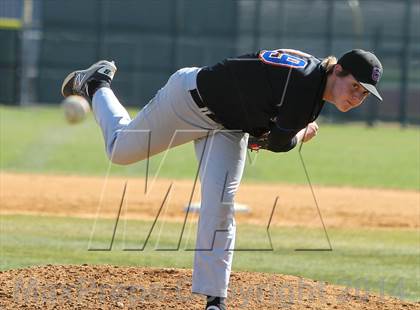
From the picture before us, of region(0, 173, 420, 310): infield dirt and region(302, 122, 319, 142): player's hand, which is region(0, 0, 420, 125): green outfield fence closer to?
region(0, 173, 420, 310): infield dirt

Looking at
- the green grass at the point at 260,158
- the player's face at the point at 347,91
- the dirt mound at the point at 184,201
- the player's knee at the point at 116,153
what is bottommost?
the green grass at the point at 260,158

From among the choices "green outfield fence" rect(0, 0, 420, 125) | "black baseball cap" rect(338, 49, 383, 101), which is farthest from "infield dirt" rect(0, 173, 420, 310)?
"green outfield fence" rect(0, 0, 420, 125)

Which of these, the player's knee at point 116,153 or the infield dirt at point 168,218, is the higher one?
the player's knee at point 116,153

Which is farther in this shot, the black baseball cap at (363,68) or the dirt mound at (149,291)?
the dirt mound at (149,291)

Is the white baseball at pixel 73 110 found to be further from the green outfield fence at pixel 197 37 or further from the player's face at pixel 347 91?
the green outfield fence at pixel 197 37

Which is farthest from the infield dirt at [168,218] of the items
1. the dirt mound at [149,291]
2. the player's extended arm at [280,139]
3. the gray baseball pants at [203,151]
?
the player's extended arm at [280,139]

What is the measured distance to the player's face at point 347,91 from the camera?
4.45 meters

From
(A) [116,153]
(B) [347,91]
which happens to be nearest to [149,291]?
(A) [116,153]

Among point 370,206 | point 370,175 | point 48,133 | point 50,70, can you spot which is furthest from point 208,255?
point 50,70

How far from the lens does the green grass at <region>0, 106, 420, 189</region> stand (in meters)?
14.8

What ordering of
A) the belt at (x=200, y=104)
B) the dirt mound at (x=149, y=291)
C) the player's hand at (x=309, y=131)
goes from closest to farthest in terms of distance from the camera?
the belt at (x=200, y=104) < the player's hand at (x=309, y=131) < the dirt mound at (x=149, y=291)

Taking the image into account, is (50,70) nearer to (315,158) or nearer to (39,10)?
(39,10)

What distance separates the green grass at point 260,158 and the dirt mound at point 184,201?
1.07 m

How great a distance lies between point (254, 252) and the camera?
812 centimetres
